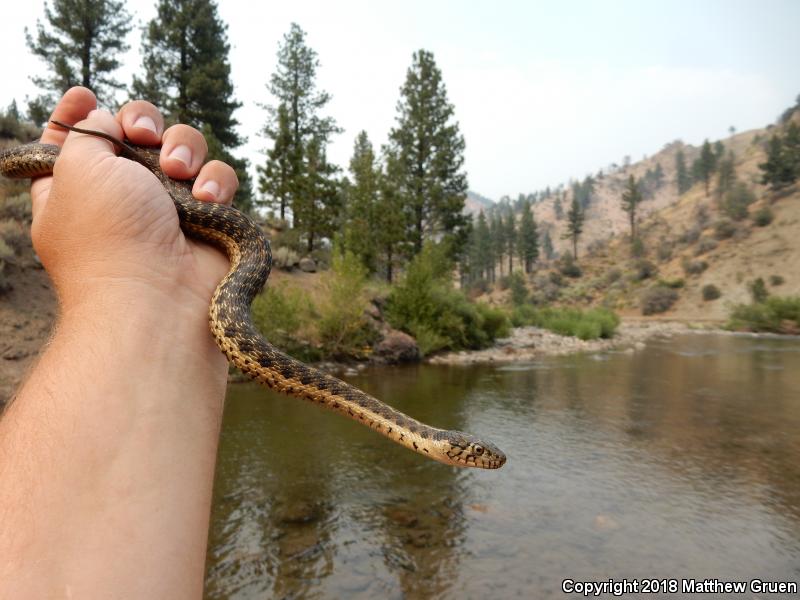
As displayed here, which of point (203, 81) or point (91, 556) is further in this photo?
point (203, 81)

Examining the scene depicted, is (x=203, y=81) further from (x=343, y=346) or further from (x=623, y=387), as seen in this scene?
(x=623, y=387)

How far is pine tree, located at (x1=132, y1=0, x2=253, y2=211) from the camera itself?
27.9 m

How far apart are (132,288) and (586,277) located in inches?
3413

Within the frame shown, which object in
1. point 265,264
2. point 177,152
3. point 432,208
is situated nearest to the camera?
point 177,152

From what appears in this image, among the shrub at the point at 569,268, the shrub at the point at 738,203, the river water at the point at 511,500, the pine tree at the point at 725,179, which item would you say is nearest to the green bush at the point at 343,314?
the river water at the point at 511,500

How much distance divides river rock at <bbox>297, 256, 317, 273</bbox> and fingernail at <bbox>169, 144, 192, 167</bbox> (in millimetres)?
25974

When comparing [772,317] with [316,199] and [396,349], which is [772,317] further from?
[316,199]

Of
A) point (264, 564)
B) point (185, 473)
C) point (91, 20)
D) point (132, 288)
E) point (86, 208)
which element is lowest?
point (264, 564)

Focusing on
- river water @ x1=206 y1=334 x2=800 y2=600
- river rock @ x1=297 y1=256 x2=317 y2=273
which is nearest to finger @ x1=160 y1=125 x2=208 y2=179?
river water @ x1=206 y1=334 x2=800 y2=600

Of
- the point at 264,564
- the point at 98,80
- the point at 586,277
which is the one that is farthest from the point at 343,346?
the point at 586,277

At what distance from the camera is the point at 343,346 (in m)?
17.7

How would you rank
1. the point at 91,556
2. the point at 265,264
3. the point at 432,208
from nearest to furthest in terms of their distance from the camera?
the point at 91,556, the point at 265,264, the point at 432,208

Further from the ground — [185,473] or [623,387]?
[185,473]

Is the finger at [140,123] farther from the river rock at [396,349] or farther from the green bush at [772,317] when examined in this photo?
the green bush at [772,317]
